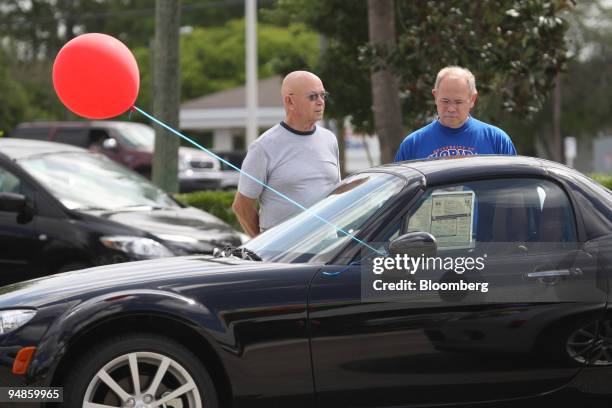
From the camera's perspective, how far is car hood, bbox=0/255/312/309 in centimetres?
485

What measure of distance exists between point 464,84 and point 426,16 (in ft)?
23.8

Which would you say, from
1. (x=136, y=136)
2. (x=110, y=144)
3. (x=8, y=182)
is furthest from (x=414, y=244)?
(x=136, y=136)

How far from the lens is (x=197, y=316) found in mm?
4727

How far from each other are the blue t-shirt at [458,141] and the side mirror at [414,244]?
146 cm

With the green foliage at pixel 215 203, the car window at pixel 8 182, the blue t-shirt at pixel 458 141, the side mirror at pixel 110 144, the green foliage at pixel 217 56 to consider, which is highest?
the green foliage at pixel 217 56

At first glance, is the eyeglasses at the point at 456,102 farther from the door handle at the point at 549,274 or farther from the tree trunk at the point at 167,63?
the tree trunk at the point at 167,63

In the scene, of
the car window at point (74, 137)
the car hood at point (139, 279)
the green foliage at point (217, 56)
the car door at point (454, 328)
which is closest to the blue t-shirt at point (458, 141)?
the car door at point (454, 328)

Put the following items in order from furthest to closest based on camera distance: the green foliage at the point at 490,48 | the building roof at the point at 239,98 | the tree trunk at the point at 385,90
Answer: the building roof at the point at 239,98 < the tree trunk at the point at 385,90 < the green foliage at the point at 490,48

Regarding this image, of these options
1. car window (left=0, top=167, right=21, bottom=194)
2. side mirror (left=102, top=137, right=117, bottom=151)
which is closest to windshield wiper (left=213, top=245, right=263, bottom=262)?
car window (left=0, top=167, right=21, bottom=194)

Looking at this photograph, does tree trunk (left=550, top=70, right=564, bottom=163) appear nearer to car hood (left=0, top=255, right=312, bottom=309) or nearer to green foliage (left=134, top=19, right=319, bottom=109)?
green foliage (left=134, top=19, right=319, bottom=109)

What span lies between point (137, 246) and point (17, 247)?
0.95 metres

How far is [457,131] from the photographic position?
6.34 metres

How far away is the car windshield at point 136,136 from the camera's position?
2430 cm

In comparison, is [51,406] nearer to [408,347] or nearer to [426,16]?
[408,347]
